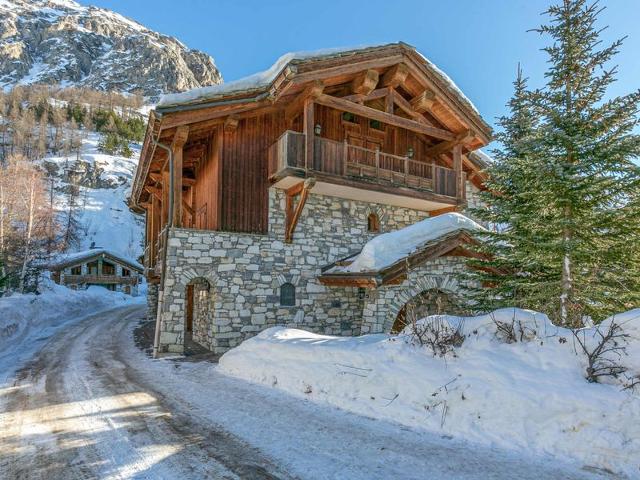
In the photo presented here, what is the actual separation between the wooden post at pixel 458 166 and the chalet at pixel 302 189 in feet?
0.13

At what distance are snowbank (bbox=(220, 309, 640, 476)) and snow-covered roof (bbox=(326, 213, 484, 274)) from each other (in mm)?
3508

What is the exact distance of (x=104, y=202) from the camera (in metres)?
61.0

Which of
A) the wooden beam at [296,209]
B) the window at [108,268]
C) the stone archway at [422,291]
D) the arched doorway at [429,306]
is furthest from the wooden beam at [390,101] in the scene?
the window at [108,268]

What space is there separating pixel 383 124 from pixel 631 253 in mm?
8953

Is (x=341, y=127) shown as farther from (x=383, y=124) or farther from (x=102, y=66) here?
(x=102, y=66)

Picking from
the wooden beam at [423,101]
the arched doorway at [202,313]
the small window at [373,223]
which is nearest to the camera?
the arched doorway at [202,313]

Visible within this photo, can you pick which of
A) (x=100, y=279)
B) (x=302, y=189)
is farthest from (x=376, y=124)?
(x=100, y=279)

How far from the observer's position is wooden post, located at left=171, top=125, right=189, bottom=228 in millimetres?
11055

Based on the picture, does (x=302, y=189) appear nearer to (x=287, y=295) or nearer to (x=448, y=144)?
(x=287, y=295)

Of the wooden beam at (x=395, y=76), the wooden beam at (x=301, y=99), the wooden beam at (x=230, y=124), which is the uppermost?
the wooden beam at (x=395, y=76)

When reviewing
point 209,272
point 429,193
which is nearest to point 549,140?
point 429,193

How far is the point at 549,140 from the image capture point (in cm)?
834

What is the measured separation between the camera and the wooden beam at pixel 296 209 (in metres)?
11.4

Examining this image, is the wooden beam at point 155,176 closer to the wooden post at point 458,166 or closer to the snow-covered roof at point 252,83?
the snow-covered roof at point 252,83
